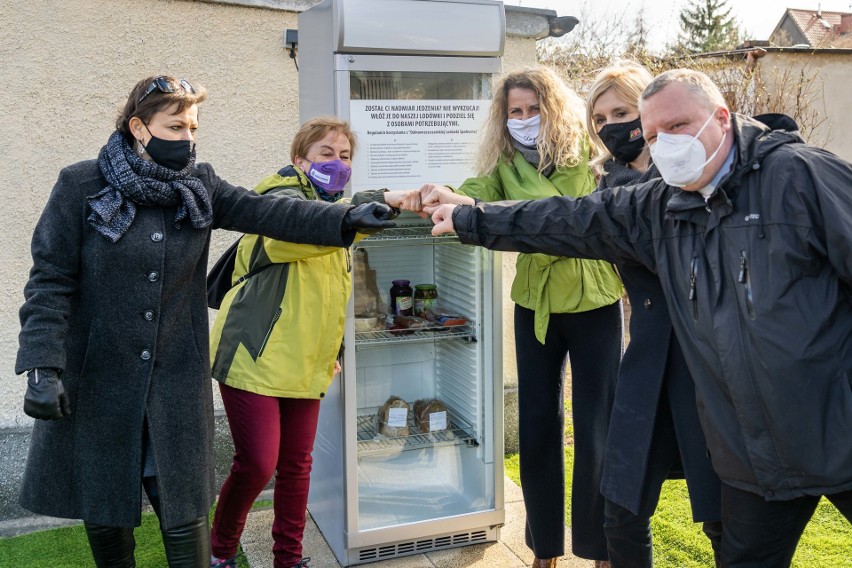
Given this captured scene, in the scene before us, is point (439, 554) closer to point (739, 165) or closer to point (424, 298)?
point (424, 298)

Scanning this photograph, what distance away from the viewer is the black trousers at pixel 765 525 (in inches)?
78.0

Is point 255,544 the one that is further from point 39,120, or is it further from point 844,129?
point 844,129

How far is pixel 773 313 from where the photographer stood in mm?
1877

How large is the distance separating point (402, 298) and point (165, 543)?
4.99 ft

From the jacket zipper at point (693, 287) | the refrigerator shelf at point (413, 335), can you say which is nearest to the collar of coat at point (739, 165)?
the jacket zipper at point (693, 287)

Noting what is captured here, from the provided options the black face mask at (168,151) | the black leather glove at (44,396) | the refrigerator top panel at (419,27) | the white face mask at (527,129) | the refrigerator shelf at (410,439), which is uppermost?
the refrigerator top panel at (419,27)

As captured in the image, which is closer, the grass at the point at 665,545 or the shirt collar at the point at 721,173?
the shirt collar at the point at 721,173

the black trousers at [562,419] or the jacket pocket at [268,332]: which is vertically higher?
the jacket pocket at [268,332]

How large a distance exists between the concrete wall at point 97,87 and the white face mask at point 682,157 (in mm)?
2444

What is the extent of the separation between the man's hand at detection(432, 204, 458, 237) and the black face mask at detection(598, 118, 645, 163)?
543 millimetres

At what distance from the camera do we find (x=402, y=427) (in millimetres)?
3646

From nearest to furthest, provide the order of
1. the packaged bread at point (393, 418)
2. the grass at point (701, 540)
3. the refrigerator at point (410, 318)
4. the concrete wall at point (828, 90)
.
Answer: the refrigerator at point (410, 318) < the grass at point (701, 540) < the packaged bread at point (393, 418) < the concrete wall at point (828, 90)

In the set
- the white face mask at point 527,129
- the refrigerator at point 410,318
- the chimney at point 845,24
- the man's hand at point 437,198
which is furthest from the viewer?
the chimney at point 845,24

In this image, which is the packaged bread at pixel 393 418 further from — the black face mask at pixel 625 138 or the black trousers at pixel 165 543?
the black face mask at pixel 625 138
